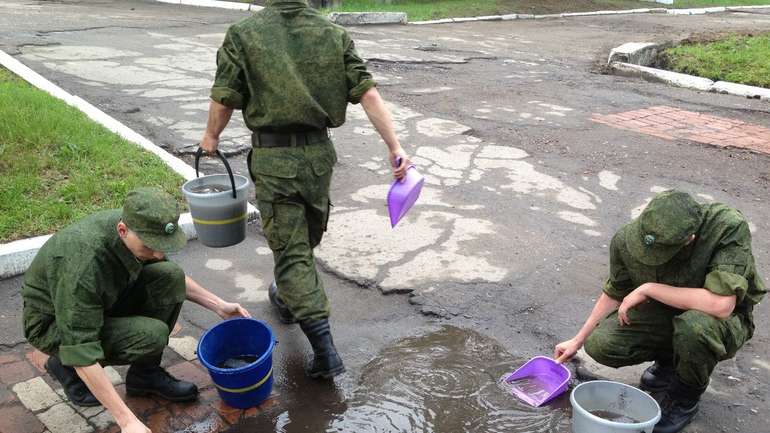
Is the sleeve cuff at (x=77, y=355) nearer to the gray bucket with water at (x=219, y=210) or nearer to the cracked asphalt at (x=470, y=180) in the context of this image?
the gray bucket with water at (x=219, y=210)

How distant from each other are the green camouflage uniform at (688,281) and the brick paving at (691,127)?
4.17 m

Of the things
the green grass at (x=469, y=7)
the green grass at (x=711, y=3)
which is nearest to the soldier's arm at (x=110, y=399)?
the green grass at (x=469, y=7)

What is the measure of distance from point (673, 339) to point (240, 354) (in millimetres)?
1863

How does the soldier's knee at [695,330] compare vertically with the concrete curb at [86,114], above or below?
above

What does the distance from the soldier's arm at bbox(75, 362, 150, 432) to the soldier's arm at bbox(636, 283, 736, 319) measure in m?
2.00

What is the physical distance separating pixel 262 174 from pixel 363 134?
11.8 ft

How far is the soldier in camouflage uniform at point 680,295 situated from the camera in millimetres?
2637

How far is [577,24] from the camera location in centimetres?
1614

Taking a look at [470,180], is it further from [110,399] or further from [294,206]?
[110,399]

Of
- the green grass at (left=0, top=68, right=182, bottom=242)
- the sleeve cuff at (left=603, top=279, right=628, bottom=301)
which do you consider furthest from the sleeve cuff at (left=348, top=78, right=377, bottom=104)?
the green grass at (left=0, top=68, right=182, bottom=242)

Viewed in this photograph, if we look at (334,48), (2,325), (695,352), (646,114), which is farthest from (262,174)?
(646,114)

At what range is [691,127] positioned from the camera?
7074mm

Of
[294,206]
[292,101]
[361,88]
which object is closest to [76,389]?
[294,206]

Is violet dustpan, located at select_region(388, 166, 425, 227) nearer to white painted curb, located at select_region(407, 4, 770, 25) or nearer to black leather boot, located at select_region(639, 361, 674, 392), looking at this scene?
black leather boot, located at select_region(639, 361, 674, 392)
